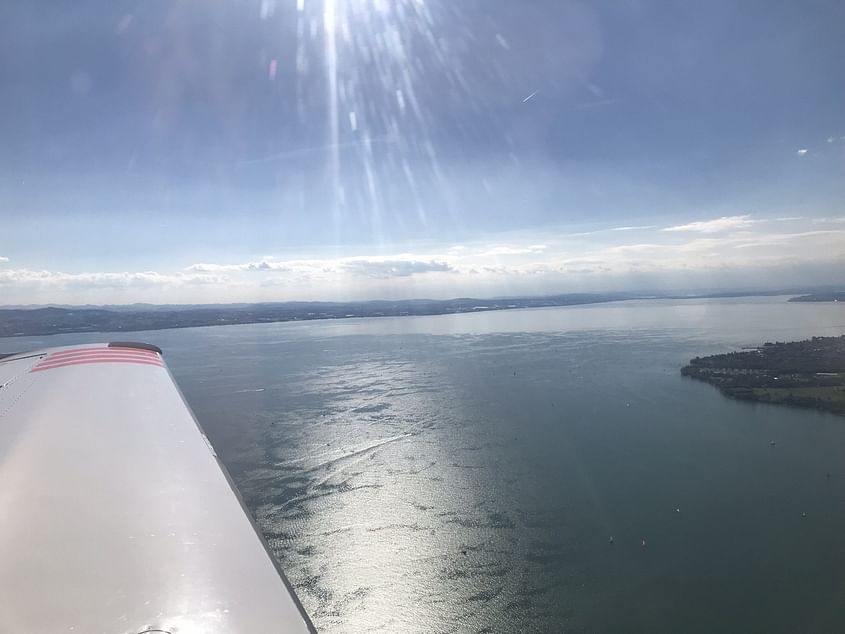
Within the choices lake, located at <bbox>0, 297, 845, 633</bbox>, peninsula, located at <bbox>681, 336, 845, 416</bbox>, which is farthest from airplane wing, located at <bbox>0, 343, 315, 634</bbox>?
peninsula, located at <bbox>681, 336, 845, 416</bbox>

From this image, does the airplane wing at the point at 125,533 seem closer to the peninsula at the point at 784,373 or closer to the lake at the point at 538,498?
the lake at the point at 538,498

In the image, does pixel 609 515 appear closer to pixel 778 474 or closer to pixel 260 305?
pixel 778 474

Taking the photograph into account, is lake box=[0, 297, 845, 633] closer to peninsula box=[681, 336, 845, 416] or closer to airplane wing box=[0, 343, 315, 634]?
peninsula box=[681, 336, 845, 416]

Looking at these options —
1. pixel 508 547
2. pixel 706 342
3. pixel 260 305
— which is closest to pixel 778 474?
pixel 508 547

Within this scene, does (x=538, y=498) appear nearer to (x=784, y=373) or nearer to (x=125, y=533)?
(x=125, y=533)

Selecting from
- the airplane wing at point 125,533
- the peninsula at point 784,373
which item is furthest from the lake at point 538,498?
the airplane wing at point 125,533

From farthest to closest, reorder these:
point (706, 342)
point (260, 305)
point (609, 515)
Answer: point (260, 305) < point (706, 342) < point (609, 515)

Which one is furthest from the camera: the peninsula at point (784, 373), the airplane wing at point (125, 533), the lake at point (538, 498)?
the peninsula at point (784, 373)
